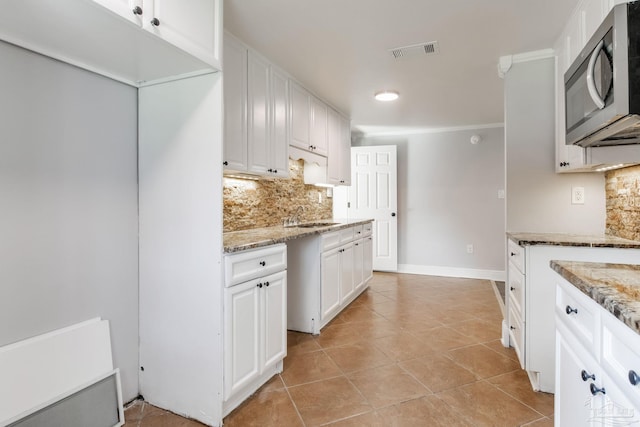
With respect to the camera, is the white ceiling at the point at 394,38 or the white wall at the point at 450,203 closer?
the white ceiling at the point at 394,38

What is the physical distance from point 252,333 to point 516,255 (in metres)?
1.73

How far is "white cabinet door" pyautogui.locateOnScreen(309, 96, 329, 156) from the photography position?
3.55 metres

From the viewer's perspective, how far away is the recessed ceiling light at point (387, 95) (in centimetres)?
350

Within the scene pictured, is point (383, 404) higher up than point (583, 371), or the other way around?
point (583, 371)

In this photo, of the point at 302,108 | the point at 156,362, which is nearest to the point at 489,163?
the point at 302,108

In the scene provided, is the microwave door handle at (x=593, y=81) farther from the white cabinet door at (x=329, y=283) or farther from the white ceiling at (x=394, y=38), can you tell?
the white cabinet door at (x=329, y=283)

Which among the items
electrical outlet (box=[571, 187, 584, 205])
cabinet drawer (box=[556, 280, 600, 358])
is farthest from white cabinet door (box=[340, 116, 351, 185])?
cabinet drawer (box=[556, 280, 600, 358])

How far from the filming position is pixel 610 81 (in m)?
1.26

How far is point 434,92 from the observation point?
A: 139 inches

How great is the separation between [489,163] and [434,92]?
2.03 m

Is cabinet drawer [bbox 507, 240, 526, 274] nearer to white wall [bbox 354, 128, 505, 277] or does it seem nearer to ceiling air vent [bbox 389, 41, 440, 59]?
ceiling air vent [bbox 389, 41, 440, 59]

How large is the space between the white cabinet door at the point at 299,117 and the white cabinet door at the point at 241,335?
1.64 m

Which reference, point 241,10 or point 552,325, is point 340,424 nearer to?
point 552,325

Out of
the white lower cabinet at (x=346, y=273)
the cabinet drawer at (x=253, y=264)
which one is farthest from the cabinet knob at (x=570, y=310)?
the white lower cabinet at (x=346, y=273)
